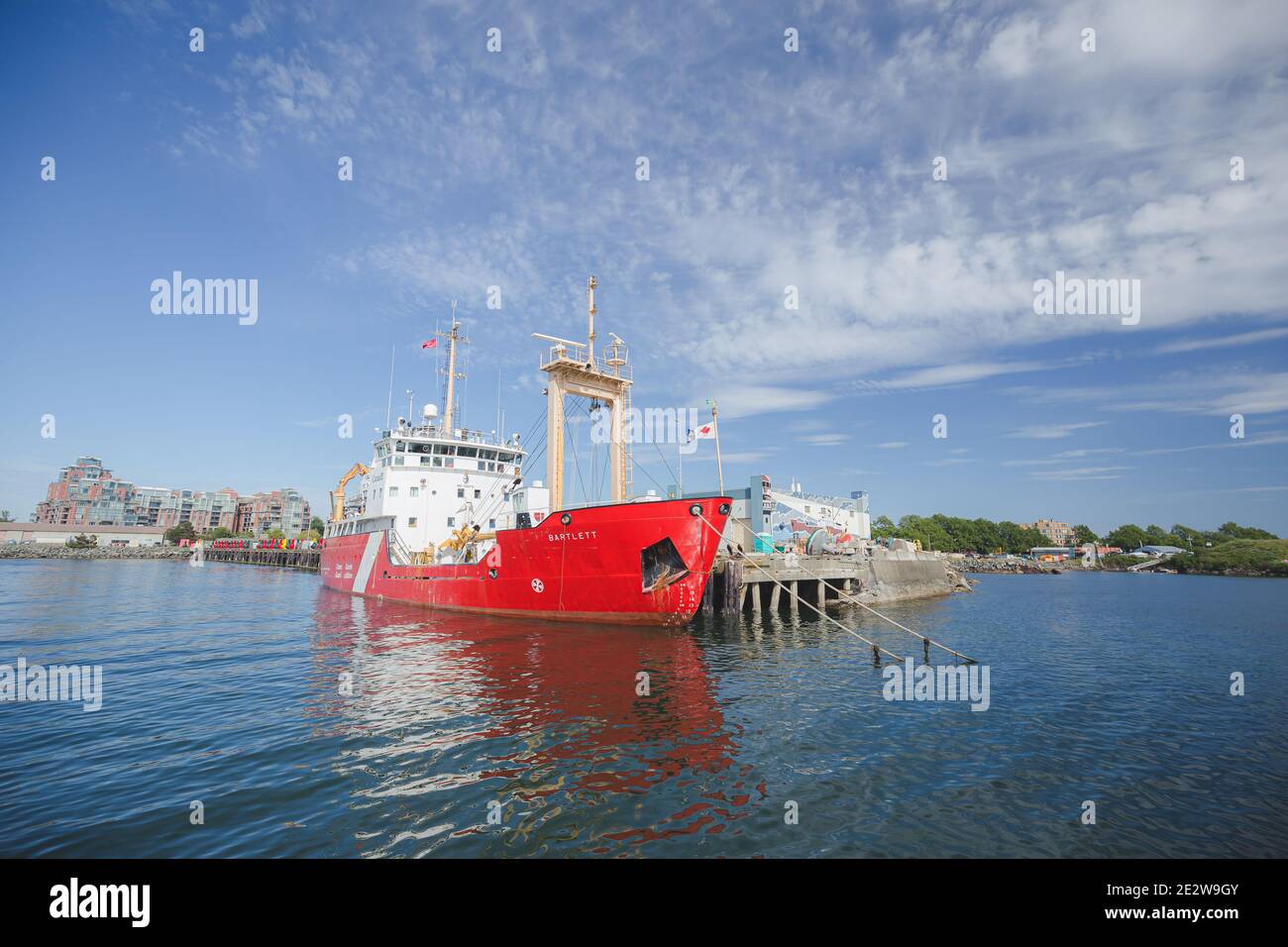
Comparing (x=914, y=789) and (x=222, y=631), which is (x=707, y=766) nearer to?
(x=914, y=789)

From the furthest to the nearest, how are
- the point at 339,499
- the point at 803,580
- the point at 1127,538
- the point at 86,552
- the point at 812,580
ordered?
the point at 1127,538
the point at 86,552
the point at 339,499
the point at 812,580
the point at 803,580

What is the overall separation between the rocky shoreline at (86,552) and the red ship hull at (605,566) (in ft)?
420

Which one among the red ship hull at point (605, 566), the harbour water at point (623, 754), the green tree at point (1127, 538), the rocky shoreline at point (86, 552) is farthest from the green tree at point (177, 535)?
the green tree at point (1127, 538)

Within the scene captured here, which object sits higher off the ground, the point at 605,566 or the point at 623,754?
the point at 605,566

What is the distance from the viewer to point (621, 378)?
25531 millimetres

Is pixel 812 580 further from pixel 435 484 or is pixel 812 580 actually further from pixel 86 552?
pixel 86 552

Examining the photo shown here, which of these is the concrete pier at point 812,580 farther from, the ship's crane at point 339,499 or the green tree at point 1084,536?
the green tree at point 1084,536

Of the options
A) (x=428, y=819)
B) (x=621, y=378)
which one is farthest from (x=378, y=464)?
(x=428, y=819)

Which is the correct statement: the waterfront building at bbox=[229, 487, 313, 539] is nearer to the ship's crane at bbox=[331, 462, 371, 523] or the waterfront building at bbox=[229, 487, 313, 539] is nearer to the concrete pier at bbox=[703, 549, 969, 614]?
the ship's crane at bbox=[331, 462, 371, 523]

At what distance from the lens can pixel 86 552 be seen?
113312mm
